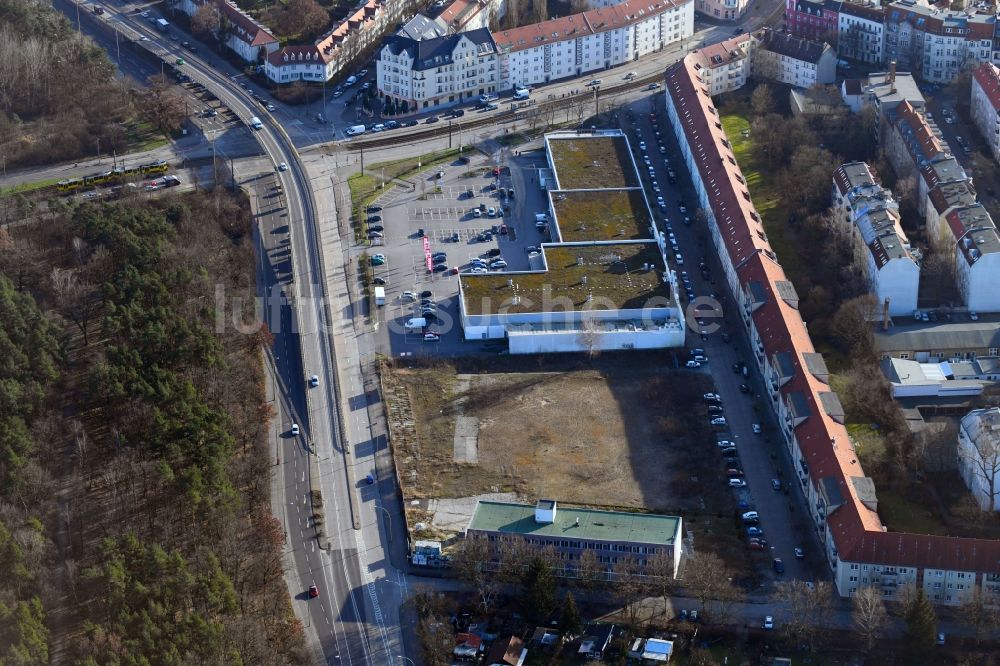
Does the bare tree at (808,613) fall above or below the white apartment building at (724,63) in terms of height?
below

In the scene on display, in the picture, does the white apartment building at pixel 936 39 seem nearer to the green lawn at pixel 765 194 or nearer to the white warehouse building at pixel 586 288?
the green lawn at pixel 765 194

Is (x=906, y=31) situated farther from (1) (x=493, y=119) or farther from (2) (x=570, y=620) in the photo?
(2) (x=570, y=620)

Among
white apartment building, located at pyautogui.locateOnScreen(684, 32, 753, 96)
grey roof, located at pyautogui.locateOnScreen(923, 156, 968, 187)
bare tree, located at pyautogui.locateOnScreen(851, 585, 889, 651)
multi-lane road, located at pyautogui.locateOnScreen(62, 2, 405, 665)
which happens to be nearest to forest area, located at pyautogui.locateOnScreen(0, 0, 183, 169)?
multi-lane road, located at pyautogui.locateOnScreen(62, 2, 405, 665)

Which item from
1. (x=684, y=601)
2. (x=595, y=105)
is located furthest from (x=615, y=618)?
(x=595, y=105)

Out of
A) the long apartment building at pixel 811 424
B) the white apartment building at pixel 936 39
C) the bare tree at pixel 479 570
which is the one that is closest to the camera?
the long apartment building at pixel 811 424

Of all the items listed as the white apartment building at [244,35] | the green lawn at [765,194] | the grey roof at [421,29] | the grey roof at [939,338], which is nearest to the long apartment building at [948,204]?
the grey roof at [939,338]
